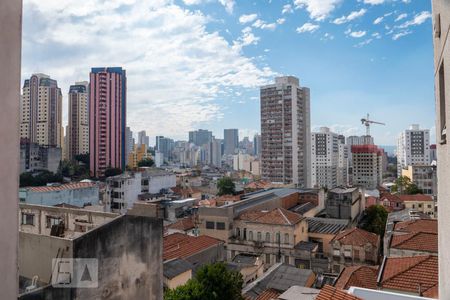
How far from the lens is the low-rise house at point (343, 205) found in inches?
1275

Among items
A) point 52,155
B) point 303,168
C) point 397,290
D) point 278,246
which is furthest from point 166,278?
point 303,168

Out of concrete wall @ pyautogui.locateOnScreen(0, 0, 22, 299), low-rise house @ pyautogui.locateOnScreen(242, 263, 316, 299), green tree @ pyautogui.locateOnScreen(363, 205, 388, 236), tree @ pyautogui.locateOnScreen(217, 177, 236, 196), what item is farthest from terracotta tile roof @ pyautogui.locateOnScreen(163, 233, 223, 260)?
tree @ pyautogui.locateOnScreen(217, 177, 236, 196)

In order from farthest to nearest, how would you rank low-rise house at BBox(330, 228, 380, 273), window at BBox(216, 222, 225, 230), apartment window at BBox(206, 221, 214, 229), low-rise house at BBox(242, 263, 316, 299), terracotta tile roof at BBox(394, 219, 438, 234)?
apartment window at BBox(206, 221, 214, 229) < window at BBox(216, 222, 225, 230) < low-rise house at BBox(330, 228, 380, 273) < terracotta tile roof at BBox(394, 219, 438, 234) < low-rise house at BBox(242, 263, 316, 299)

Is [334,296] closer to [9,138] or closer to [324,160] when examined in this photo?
[9,138]

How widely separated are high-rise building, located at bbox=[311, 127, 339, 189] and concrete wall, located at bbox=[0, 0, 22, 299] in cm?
7944

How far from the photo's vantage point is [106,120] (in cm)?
6366

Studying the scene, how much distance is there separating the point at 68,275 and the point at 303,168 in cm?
6107

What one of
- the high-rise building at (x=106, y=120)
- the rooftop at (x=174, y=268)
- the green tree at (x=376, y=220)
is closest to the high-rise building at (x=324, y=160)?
the high-rise building at (x=106, y=120)

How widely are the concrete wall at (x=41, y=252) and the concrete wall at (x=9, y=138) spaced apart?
5963mm

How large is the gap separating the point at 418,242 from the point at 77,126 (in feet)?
223

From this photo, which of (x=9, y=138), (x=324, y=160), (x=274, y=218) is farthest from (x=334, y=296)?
(x=324, y=160)

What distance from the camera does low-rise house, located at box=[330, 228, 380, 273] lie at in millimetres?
21094

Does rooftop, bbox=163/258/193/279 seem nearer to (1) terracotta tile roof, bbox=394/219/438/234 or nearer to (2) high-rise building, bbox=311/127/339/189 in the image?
(1) terracotta tile roof, bbox=394/219/438/234

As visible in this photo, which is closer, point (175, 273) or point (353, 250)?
point (175, 273)
